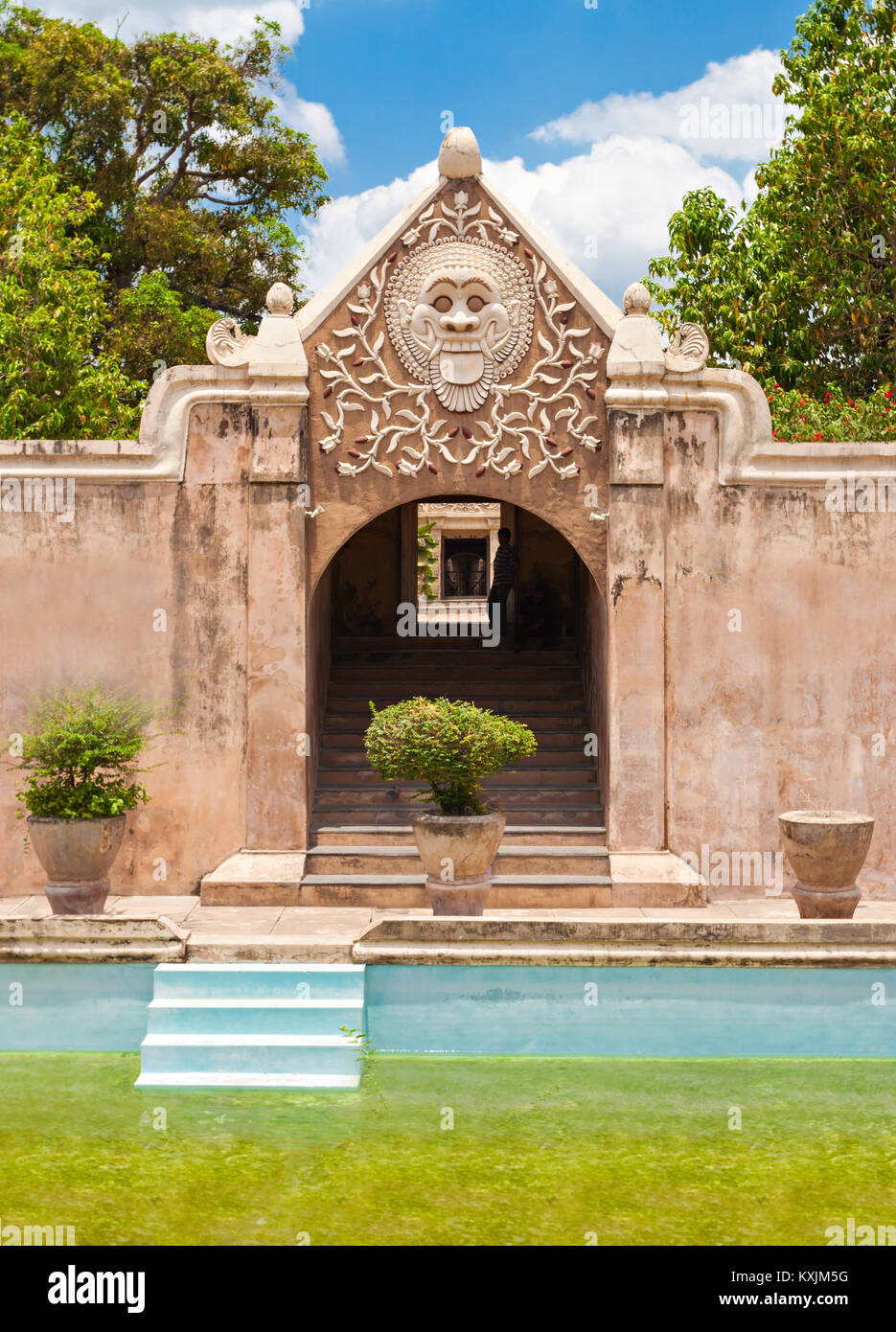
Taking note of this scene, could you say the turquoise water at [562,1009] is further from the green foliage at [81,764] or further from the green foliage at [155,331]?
the green foliage at [155,331]

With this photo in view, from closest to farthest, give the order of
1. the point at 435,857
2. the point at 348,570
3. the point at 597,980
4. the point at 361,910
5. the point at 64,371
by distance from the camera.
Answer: the point at 597,980 < the point at 435,857 < the point at 361,910 < the point at 348,570 < the point at 64,371

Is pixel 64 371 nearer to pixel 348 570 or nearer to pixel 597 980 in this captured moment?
pixel 348 570

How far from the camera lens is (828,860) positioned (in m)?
8.80

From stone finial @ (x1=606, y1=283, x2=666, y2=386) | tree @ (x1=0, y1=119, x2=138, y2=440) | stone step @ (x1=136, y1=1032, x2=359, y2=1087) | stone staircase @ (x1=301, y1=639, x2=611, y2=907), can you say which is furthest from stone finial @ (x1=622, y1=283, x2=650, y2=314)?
tree @ (x1=0, y1=119, x2=138, y2=440)

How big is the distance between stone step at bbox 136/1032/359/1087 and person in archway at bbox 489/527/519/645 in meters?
6.77

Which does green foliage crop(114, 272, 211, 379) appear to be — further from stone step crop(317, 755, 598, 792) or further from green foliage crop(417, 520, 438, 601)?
stone step crop(317, 755, 598, 792)

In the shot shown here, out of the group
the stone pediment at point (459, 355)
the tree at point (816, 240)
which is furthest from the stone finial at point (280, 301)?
the tree at point (816, 240)

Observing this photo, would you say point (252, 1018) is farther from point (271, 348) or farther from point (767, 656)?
point (271, 348)

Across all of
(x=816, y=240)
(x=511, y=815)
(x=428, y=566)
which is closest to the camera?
(x=511, y=815)

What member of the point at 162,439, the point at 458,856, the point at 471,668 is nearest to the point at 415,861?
the point at 458,856

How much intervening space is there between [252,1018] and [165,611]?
334 cm

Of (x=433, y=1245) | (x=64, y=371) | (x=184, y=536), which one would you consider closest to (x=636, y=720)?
(x=184, y=536)

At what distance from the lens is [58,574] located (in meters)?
9.98
